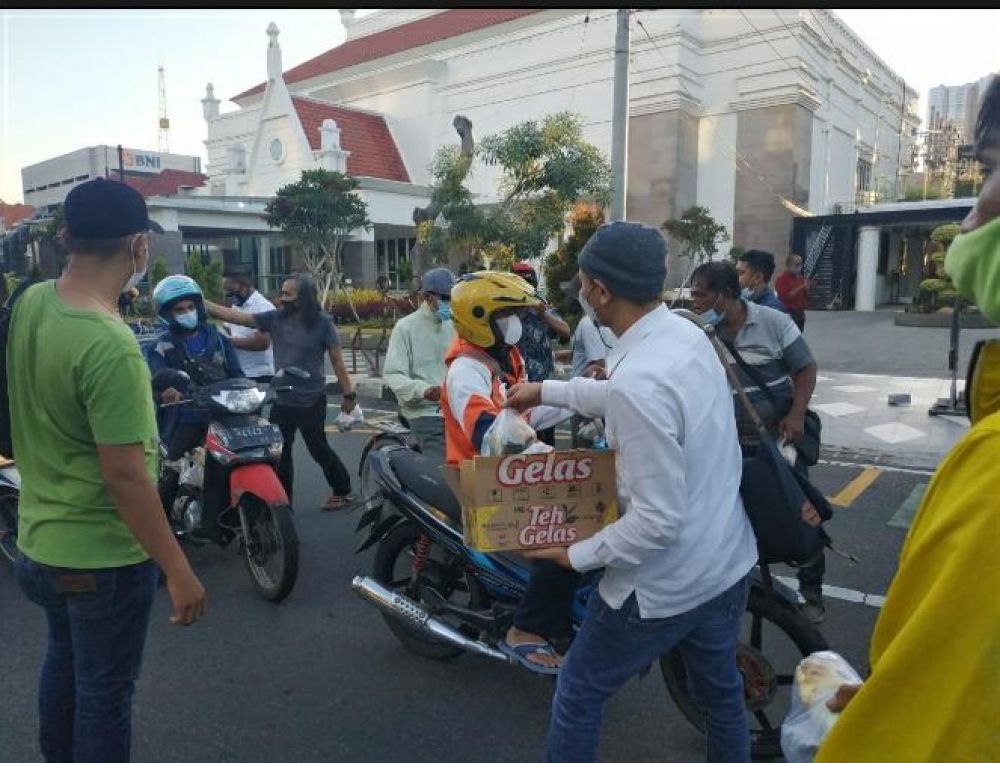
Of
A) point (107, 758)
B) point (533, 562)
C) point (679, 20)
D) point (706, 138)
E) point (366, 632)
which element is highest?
point (679, 20)

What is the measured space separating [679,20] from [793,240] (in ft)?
28.8

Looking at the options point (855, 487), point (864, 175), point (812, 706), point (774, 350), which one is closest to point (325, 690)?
point (812, 706)

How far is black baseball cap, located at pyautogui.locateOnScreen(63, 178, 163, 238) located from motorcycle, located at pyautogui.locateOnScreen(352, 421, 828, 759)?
1.61 meters

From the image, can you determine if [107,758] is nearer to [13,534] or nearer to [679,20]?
[13,534]

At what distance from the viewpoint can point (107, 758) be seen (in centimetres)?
208

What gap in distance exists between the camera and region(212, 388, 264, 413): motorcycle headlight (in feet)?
14.2

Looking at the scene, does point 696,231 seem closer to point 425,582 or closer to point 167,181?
point 425,582

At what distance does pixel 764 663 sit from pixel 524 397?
1436mm

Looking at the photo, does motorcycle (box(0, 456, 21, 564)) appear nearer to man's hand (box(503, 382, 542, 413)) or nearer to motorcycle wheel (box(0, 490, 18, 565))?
motorcycle wheel (box(0, 490, 18, 565))

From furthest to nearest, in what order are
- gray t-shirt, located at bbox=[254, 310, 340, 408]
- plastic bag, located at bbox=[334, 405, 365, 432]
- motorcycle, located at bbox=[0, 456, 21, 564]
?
plastic bag, located at bbox=[334, 405, 365, 432]
gray t-shirt, located at bbox=[254, 310, 340, 408]
motorcycle, located at bbox=[0, 456, 21, 564]

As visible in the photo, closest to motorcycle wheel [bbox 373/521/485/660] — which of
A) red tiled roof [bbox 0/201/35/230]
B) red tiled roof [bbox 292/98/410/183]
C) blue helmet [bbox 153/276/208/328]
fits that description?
blue helmet [bbox 153/276/208/328]

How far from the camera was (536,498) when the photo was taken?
201cm

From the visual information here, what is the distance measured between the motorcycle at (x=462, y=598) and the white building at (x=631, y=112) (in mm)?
21183

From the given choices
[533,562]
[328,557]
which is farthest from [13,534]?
[533,562]
